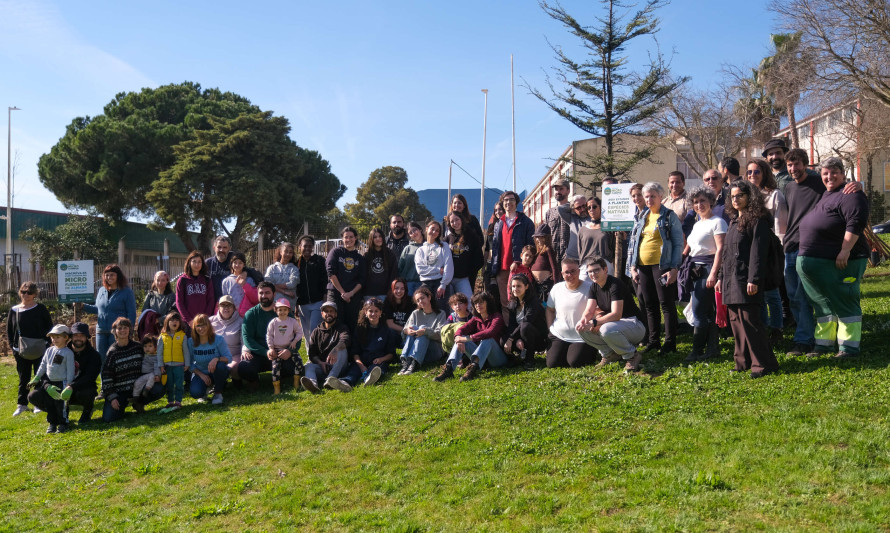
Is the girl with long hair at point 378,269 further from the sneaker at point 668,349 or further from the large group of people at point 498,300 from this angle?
the sneaker at point 668,349

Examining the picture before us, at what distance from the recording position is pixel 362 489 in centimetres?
532

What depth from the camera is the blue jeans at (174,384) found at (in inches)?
340

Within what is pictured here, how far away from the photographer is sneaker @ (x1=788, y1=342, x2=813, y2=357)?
22.4ft

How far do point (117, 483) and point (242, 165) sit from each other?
25.9 m

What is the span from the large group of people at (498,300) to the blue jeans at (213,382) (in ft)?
0.07

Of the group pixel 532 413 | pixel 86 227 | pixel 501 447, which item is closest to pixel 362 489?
pixel 501 447

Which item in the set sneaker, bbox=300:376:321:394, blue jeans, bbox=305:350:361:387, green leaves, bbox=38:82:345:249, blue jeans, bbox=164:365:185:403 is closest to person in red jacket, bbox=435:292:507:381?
blue jeans, bbox=305:350:361:387

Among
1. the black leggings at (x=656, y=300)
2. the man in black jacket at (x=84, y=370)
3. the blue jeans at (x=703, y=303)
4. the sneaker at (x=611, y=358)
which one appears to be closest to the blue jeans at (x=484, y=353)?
the sneaker at (x=611, y=358)

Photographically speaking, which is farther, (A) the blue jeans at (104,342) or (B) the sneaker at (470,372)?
(A) the blue jeans at (104,342)

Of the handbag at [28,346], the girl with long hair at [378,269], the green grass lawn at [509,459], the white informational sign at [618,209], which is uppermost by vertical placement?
the white informational sign at [618,209]

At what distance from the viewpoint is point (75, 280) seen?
11656 mm

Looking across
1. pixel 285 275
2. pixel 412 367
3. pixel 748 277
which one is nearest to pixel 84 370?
pixel 285 275

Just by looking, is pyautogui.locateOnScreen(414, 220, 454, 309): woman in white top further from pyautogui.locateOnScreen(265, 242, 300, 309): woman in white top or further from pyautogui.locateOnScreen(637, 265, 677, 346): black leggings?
pyautogui.locateOnScreen(637, 265, 677, 346): black leggings

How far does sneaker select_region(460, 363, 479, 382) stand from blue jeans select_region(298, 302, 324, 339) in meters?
2.64
